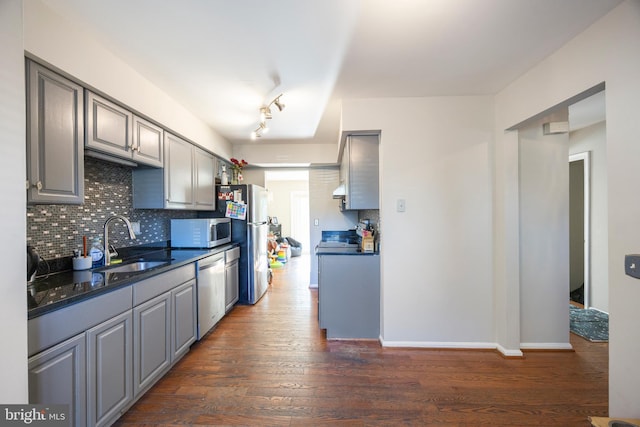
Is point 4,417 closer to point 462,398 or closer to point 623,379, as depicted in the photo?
point 462,398

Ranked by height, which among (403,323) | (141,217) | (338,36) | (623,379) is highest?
(338,36)

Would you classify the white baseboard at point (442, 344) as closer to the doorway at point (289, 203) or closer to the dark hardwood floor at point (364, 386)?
the dark hardwood floor at point (364, 386)

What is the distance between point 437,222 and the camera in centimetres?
234

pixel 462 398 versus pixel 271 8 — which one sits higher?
pixel 271 8

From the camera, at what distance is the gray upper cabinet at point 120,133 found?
1615 millimetres

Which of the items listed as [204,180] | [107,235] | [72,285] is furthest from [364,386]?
[204,180]

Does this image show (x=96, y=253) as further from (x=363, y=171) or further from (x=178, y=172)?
(x=363, y=171)

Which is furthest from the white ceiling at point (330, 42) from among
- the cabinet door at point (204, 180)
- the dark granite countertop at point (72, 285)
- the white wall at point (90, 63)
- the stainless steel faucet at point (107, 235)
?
the dark granite countertop at point (72, 285)

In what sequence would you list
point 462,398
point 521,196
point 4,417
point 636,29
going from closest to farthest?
1. point 4,417
2. point 636,29
3. point 462,398
4. point 521,196

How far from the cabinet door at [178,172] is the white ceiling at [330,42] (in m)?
0.49

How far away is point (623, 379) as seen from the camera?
125cm

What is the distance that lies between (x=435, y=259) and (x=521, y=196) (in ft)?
3.20

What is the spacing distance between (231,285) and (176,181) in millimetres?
1433

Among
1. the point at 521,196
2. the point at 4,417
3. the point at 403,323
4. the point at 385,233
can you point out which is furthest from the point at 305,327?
the point at 521,196
